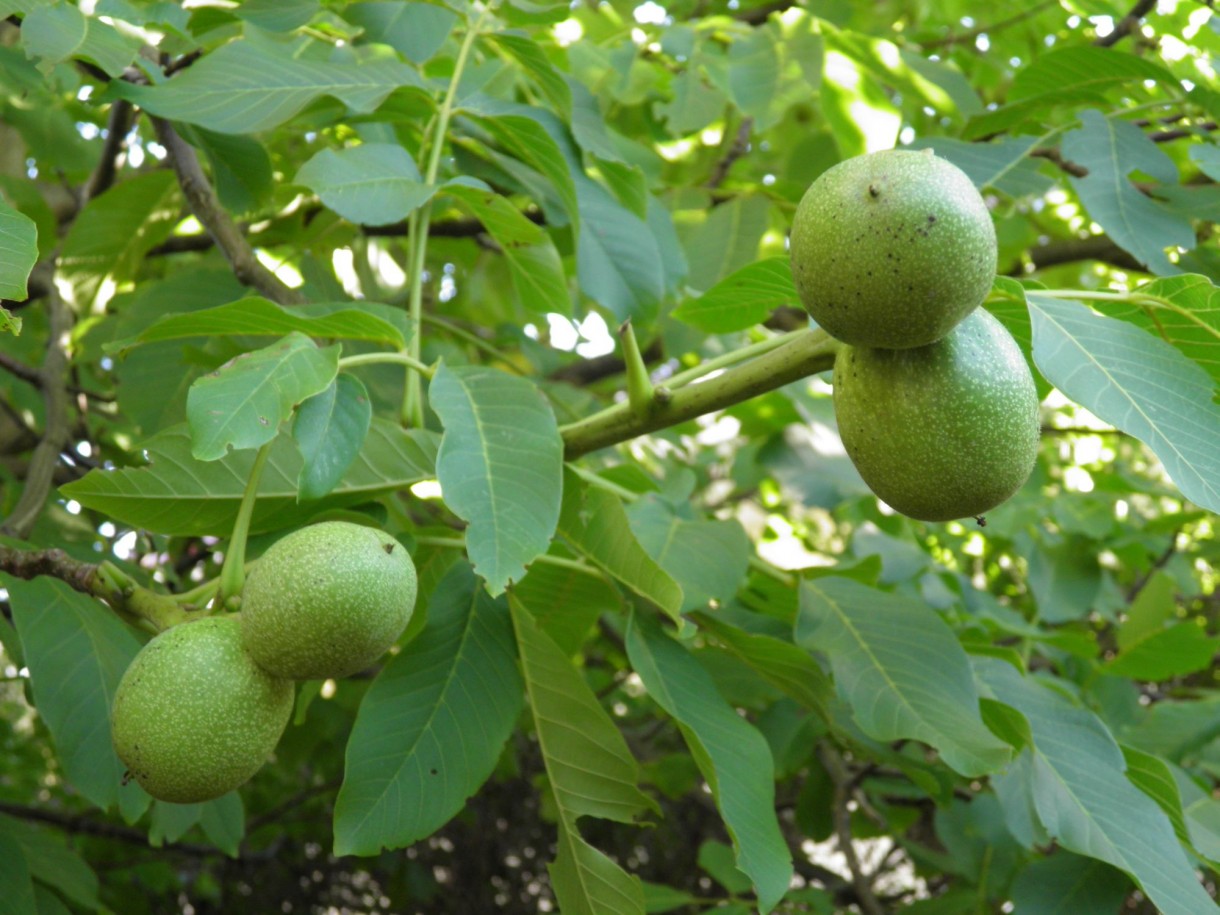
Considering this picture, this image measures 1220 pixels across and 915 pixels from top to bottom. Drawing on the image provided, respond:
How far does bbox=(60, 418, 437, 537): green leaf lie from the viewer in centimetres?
123

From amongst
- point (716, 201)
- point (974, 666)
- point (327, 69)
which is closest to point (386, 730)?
point (974, 666)

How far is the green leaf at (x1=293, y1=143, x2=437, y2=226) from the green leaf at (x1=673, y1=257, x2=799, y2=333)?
0.40 m

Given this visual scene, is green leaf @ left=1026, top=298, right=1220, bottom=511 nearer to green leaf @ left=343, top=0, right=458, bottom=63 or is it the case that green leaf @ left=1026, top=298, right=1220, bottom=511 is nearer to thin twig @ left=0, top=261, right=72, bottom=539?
green leaf @ left=343, top=0, right=458, bottom=63

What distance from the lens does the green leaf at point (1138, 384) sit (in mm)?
988

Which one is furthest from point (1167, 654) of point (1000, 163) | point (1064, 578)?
point (1000, 163)

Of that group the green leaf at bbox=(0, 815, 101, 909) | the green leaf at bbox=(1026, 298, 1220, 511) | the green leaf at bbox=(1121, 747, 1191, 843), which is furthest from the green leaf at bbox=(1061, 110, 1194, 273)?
the green leaf at bbox=(0, 815, 101, 909)

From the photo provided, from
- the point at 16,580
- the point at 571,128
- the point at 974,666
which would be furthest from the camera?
the point at 571,128

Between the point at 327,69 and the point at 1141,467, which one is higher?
the point at 327,69

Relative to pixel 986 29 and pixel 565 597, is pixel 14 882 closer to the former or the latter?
pixel 565 597

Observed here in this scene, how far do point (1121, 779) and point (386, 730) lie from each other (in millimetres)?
962

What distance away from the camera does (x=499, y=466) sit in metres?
1.15

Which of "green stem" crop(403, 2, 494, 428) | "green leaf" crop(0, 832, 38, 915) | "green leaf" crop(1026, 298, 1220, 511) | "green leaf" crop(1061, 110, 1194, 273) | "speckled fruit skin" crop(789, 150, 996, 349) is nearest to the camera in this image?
"speckled fruit skin" crop(789, 150, 996, 349)

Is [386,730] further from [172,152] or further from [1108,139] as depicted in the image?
[1108,139]

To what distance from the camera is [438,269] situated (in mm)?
3402
